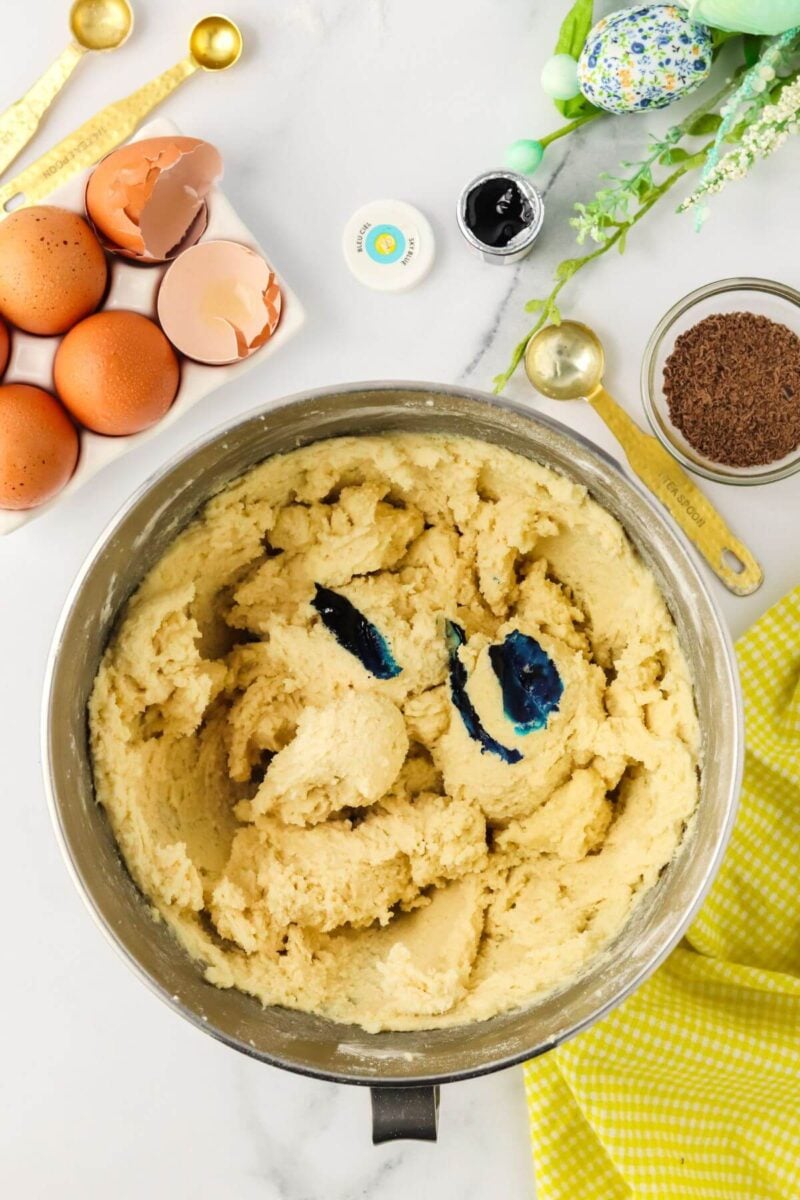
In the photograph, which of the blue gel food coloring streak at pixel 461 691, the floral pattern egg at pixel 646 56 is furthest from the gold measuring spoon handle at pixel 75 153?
the blue gel food coloring streak at pixel 461 691

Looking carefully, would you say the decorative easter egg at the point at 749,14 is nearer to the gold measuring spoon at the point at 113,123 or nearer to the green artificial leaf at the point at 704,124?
the green artificial leaf at the point at 704,124

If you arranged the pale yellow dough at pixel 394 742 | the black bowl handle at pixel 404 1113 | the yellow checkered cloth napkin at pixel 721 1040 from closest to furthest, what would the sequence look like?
1. the black bowl handle at pixel 404 1113
2. the pale yellow dough at pixel 394 742
3. the yellow checkered cloth napkin at pixel 721 1040

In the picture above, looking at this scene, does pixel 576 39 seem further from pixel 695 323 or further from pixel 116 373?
pixel 116 373

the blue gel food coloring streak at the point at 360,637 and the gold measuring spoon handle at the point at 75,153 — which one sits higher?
the gold measuring spoon handle at the point at 75,153

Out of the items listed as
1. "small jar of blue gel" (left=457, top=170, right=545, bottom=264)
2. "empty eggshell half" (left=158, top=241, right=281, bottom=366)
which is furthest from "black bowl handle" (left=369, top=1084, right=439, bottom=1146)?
"small jar of blue gel" (left=457, top=170, right=545, bottom=264)

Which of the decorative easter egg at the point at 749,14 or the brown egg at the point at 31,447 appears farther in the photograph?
the brown egg at the point at 31,447

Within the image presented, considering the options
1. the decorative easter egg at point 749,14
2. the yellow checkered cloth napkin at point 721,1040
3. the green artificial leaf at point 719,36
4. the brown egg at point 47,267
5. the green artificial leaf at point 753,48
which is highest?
the brown egg at point 47,267

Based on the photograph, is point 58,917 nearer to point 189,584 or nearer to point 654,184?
point 189,584
